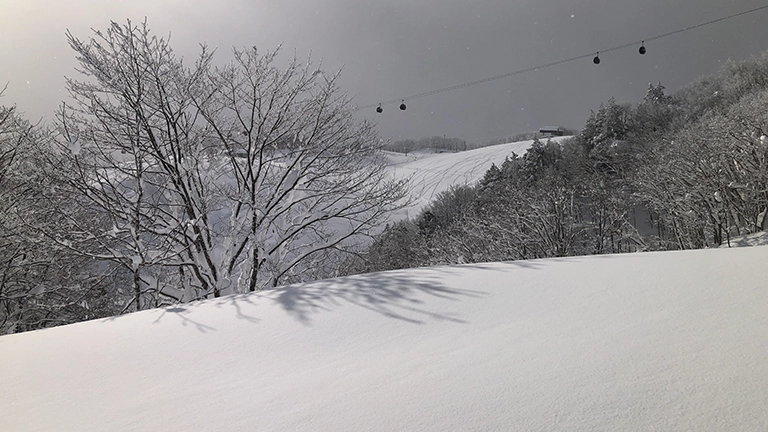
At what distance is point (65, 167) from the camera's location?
7355 millimetres

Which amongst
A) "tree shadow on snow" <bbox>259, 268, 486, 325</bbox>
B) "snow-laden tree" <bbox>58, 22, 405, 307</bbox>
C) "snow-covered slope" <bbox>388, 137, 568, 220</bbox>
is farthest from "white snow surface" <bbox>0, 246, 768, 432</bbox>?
"snow-covered slope" <bbox>388, 137, 568, 220</bbox>

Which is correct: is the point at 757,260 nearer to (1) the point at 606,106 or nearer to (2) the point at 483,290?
(2) the point at 483,290

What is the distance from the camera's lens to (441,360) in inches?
78.2

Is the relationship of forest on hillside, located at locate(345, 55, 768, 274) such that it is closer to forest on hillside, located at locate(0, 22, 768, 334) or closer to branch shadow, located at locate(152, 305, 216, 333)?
forest on hillside, located at locate(0, 22, 768, 334)

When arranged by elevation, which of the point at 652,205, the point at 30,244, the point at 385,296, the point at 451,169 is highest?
the point at 451,169

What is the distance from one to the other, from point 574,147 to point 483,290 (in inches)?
1924

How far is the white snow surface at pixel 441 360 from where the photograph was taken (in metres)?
1.43

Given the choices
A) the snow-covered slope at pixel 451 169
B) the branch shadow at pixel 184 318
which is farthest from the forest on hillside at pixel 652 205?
the snow-covered slope at pixel 451 169

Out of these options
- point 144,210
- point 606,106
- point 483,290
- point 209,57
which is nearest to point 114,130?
point 144,210

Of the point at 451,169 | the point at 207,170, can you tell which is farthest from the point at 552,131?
the point at 207,170

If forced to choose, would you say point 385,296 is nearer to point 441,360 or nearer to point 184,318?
point 441,360

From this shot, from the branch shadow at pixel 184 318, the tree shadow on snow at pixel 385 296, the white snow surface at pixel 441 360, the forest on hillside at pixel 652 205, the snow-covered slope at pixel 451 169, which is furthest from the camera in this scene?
the snow-covered slope at pixel 451 169

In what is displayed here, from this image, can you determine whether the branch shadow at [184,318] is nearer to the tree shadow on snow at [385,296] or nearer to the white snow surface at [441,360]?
the white snow surface at [441,360]

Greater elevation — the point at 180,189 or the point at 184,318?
the point at 180,189
